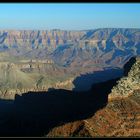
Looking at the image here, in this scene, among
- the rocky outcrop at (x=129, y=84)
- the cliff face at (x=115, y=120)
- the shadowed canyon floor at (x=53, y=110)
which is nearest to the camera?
the cliff face at (x=115, y=120)

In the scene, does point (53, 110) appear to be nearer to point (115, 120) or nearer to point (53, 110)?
point (53, 110)

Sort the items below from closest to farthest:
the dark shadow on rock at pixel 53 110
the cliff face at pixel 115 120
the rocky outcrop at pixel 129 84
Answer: the cliff face at pixel 115 120
the rocky outcrop at pixel 129 84
the dark shadow on rock at pixel 53 110

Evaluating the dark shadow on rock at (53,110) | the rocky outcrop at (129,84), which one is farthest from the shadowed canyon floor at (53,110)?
the rocky outcrop at (129,84)

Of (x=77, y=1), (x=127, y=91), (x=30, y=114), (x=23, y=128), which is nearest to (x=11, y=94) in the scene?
(x=30, y=114)

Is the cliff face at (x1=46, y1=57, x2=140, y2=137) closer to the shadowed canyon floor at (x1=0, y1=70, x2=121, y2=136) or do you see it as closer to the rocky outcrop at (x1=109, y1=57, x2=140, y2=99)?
the rocky outcrop at (x1=109, y1=57, x2=140, y2=99)

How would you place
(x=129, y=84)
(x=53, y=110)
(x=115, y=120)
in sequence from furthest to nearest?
(x=53, y=110), (x=129, y=84), (x=115, y=120)

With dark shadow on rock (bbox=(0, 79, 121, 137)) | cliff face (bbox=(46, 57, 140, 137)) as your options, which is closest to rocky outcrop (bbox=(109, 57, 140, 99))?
cliff face (bbox=(46, 57, 140, 137))

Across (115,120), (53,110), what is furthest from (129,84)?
(53,110)

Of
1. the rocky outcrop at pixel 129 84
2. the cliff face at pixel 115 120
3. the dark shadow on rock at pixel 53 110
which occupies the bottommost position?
the dark shadow on rock at pixel 53 110

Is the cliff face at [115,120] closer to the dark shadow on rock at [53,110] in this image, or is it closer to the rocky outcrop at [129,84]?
the rocky outcrop at [129,84]

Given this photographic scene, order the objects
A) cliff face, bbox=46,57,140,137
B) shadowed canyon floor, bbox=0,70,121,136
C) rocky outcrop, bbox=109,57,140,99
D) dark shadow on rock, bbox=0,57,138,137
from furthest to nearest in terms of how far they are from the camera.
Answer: shadowed canyon floor, bbox=0,70,121,136, dark shadow on rock, bbox=0,57,138,137, rocky outcrop, bbox=109,57,140,99, cliff face, bbox=46,57,140,137

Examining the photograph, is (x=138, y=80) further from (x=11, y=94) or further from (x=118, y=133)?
(x=11, y=94)

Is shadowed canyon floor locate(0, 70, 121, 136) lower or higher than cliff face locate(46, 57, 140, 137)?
lower
